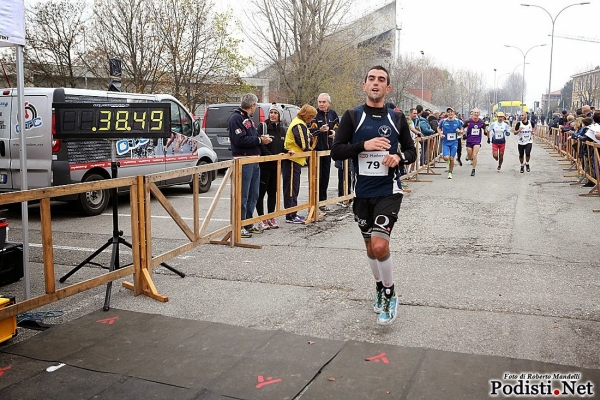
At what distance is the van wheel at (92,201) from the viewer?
10453 millimetres

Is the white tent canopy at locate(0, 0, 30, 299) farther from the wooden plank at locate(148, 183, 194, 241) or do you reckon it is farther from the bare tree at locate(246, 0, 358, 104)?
the bare tree at locate(246, 0, 358, 104)

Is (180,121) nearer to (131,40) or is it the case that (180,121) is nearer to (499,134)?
(499,134)

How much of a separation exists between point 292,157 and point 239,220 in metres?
1.97

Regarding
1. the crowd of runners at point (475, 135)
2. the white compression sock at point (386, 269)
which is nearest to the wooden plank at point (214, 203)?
the white compression sock at point (386, 269)

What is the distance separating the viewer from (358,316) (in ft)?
17.0

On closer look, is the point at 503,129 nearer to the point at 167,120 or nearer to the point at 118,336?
the point at 167,120

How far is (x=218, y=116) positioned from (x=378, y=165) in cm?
1320

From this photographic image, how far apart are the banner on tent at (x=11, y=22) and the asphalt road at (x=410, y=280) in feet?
8.13

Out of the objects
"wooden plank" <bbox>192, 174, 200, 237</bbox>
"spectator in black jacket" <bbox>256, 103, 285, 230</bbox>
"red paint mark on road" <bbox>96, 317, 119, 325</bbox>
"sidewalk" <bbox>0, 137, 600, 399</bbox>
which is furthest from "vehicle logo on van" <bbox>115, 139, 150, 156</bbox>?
"red paint mark on road" <bbox>96, 317, 119, 325</bbox>

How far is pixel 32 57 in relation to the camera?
24578 millimetres

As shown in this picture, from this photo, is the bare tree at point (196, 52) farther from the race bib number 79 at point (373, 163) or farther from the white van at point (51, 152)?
the race bib number 79 at point (373, 163)

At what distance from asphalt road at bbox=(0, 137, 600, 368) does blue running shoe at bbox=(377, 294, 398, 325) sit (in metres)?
0.08

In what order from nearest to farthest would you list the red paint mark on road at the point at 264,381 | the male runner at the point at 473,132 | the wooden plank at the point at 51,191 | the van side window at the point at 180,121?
1. the red paint mark on road at the point at 264,381
2. the wooden plank at the point at 51,191
3. the van side window at the point at 180,121
4. the male runner at the point at 473,132

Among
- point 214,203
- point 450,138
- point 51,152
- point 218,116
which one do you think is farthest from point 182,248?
point 450,138
